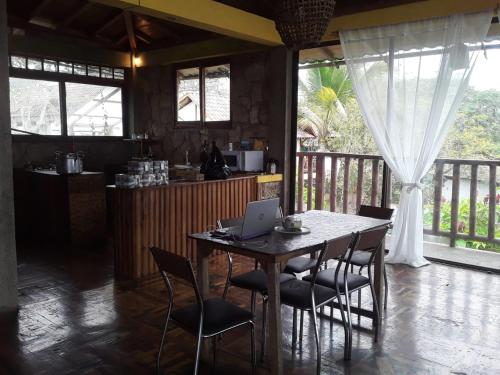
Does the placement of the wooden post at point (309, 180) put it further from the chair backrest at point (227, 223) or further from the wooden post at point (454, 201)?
the chair backrest at point (227, 223)

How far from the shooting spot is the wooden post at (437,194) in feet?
17.0

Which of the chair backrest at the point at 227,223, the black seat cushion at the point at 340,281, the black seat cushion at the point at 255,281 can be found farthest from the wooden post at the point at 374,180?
the black seat cushion at the point at 255,281

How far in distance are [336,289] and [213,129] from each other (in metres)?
4.13

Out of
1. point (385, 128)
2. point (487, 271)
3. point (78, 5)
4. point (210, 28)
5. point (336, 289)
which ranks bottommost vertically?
point (487, 271)

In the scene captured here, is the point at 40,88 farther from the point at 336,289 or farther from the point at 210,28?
the point at 336,289

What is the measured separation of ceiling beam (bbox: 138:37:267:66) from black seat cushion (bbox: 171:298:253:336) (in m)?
4.16

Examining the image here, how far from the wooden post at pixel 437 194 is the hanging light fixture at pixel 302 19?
3.20 m

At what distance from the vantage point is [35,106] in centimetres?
640

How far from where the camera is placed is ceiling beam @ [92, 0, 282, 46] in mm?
4059

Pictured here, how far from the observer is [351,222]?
133 inches

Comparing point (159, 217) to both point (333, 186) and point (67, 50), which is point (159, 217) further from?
point (67, 50)

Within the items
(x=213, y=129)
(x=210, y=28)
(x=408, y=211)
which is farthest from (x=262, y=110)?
Result: (x=408, y=211)

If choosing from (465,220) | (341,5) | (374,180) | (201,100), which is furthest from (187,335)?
(201,100)

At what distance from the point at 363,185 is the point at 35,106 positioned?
4.79 m
